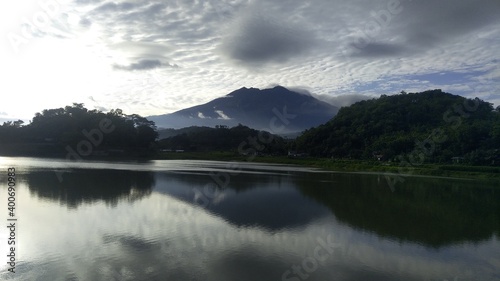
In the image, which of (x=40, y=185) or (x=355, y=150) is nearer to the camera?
(x=40, y=185)

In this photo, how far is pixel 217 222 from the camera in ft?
43.6

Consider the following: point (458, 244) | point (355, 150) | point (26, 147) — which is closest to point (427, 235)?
point (458, 244)

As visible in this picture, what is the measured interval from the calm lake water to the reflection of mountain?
0.06 meters

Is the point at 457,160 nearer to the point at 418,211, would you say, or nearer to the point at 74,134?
the point at 418,211

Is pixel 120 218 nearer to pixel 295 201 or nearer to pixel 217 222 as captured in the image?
pixel 217 222

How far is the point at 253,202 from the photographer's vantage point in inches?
714

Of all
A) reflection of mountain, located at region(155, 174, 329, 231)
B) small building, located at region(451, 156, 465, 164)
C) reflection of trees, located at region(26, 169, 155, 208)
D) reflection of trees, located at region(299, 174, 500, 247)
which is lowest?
reflection of trees, located at region(299, 174, 500, 247)

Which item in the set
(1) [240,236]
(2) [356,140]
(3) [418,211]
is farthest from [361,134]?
(1) [240,236]

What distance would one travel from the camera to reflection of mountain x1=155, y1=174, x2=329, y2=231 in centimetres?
1405

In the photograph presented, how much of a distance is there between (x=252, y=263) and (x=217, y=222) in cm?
448

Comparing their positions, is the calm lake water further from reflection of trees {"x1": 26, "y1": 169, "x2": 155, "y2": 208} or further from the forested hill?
the forested hill

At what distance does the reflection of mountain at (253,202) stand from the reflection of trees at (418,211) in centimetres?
132

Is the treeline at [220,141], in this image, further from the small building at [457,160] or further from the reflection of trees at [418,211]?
the reflection of trees at [418,211]

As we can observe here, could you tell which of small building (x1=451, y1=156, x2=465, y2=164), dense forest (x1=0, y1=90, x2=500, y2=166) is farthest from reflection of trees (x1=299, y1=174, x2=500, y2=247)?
dense forest (x1=0, y1=90, x2=500, y2=166)
